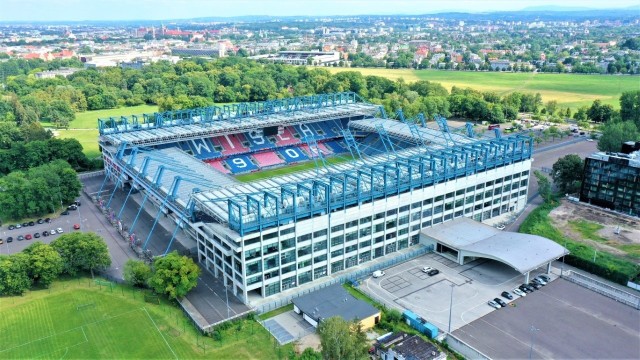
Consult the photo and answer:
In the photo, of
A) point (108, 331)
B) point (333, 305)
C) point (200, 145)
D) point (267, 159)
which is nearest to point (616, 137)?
point (267, 159)

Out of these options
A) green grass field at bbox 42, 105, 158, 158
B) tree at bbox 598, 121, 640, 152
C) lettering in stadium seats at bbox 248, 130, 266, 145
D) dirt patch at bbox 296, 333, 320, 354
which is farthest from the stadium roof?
green grass field at bbox 42, 105, 158, 158

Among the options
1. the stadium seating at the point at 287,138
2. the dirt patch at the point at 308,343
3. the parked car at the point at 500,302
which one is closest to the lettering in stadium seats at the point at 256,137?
the stadium seating at the point at 287,138

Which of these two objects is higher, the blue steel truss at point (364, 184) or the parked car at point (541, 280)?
the blue steel truss at point (364, 184)

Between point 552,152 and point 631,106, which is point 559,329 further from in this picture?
point 631,106

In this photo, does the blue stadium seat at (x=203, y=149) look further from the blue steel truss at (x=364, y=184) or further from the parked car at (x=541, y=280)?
the parked car at (x=541, y=280)

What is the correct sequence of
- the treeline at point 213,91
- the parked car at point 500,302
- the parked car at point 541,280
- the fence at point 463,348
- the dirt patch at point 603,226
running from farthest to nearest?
the treeline at point 213,91, the dirt patch at point 603,226, the parked car at point 541,280, the parked car at point 500,302, the fence at point 463,348

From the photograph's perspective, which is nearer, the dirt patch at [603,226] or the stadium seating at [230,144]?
the dirt patch at [603,226]
